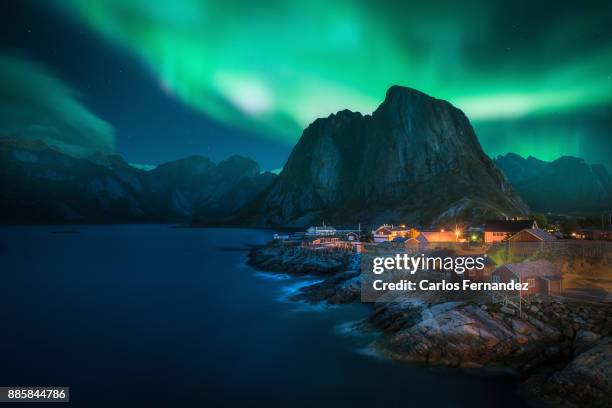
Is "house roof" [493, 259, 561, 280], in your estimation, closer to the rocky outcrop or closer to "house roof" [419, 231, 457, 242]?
the rocky outcrop

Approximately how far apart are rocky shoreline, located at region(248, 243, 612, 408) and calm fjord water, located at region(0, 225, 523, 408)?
1500 millimetres

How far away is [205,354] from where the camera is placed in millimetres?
29797

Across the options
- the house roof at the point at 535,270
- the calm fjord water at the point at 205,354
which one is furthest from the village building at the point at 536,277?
the calm fjord water at the point at 205,354

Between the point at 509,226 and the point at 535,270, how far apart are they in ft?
152

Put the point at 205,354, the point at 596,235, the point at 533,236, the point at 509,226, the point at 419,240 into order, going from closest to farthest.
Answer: the point at 205,354
the point at 533,236
the point at 596,235
the point at 509,226
the point at 419,240

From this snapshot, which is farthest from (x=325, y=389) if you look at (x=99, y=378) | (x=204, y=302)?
(x=204, y=302)

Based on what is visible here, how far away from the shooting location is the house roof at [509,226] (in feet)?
225

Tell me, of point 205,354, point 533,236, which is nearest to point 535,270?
point 533,236

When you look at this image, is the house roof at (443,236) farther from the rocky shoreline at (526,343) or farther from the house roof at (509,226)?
the rocky shoreline at (526,343)

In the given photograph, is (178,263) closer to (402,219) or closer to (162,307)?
(162,307)

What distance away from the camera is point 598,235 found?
64250 mm

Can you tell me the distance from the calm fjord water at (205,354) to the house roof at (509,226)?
44302 millimetres

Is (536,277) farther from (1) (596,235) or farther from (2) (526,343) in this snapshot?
(1) (596,235)

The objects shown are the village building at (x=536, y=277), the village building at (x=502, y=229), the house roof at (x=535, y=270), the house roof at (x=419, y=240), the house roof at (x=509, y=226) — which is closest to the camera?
the village building at (x=536, y=277)
